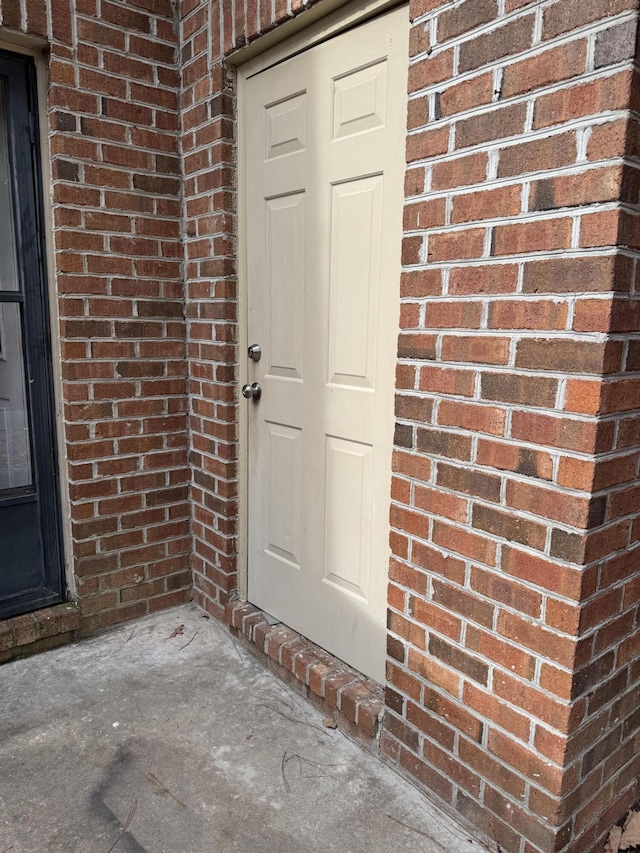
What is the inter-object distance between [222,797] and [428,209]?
172 cm

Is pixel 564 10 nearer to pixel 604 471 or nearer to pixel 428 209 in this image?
pixel 428 209

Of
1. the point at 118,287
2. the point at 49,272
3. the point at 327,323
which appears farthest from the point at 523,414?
the point at 49,272

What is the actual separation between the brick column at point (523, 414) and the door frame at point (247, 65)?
41 centimetres

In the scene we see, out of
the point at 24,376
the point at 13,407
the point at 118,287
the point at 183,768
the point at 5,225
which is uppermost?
the point at 5,225

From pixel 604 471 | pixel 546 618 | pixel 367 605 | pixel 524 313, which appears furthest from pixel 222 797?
pixel 524 313

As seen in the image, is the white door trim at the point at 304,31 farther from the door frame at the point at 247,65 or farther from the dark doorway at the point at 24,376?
the dark doorway at the point at 24,376

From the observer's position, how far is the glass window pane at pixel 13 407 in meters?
2.35

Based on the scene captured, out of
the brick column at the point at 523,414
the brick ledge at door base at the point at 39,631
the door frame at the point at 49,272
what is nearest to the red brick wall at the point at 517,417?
the brick column at the point at 523,414

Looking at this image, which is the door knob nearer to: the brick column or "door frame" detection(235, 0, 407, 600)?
"door frame" detection(235, 0, 407, 600)

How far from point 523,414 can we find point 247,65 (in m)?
1.78

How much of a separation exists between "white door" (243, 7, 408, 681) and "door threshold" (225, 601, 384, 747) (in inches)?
1.8

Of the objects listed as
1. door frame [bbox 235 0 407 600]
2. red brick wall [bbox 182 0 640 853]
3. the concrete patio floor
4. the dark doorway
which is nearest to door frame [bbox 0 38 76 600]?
the dark doorway

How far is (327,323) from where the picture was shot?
2.04 metres

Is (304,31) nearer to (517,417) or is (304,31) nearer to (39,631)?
(517,417)
